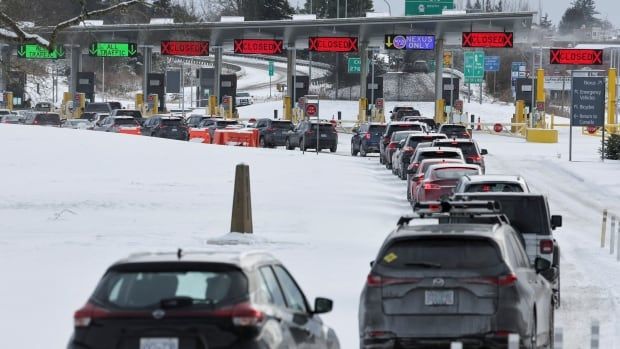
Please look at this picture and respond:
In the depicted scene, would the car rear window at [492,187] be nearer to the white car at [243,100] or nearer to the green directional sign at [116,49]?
the green directional sign at [116,49]

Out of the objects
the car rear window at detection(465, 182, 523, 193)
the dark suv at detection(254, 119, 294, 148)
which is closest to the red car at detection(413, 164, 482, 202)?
the car rear window at detection(465, 182, 523, 193)

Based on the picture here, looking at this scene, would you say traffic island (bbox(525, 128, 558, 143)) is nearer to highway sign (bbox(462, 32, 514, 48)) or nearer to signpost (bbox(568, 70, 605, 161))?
highway sign (bbox(462, 32, 514, 48))

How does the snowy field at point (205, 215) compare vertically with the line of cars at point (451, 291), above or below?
below

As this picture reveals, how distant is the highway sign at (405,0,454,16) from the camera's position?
8719 centimetres

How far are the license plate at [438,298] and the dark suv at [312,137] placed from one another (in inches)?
1891

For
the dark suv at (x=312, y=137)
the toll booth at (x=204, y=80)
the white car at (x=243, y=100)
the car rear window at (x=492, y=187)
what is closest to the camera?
the car rear window at (x=492, y=187)

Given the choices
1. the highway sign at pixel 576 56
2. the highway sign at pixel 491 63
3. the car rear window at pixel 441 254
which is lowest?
the car rear window at pixel 441 254

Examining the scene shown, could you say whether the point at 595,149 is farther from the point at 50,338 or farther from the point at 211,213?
the point at 50,338

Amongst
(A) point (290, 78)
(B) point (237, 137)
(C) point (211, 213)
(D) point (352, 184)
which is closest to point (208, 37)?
(A) point (290, 78)

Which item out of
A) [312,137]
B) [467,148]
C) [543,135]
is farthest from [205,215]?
[543,135]

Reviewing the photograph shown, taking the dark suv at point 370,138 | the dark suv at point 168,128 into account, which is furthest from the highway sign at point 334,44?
the dark suv at point 370,138

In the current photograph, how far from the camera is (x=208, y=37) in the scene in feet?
275

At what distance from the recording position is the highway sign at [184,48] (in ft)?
251

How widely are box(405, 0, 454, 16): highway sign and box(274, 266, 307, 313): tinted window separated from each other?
77532mm
